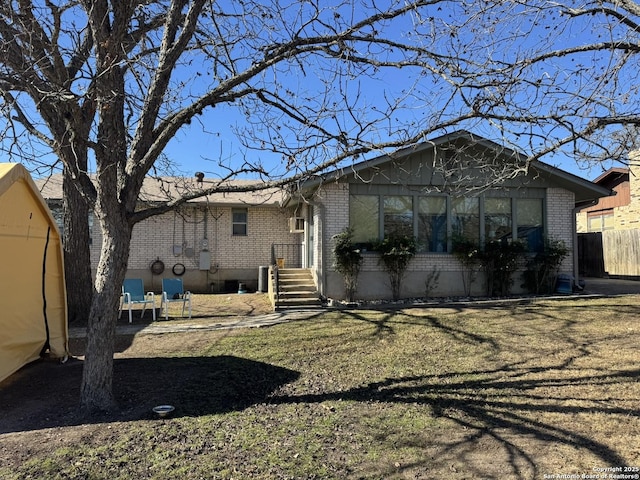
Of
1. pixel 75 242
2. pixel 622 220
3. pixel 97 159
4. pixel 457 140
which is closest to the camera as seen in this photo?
pixel 97 159

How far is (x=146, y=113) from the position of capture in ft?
15.6

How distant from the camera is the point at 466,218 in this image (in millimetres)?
12367

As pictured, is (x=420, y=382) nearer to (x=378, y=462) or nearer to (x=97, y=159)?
(x=378, y=462)

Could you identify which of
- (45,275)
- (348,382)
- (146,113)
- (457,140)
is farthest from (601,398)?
(457,140)

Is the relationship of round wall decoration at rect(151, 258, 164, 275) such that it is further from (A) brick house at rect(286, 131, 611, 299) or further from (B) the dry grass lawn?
(B) the dry grass lawn

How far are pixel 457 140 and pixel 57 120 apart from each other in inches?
369

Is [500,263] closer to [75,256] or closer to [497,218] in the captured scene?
[497,218]

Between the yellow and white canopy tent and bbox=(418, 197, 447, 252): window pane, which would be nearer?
the yellow and white canopy tent

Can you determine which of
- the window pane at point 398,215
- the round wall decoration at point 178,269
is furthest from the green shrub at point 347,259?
the round wall decoration at point 178,269

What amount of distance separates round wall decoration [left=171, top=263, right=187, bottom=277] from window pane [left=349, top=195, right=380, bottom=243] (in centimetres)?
700

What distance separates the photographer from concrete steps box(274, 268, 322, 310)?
36.6 ft

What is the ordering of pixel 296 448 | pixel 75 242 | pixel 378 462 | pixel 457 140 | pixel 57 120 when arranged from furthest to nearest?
pixel 457 140 < pixel 75 242 < pixel 57 120 < pixel 296 448 < pixel 378 462

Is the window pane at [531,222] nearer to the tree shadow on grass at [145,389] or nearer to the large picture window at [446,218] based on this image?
the large picture window at [446,218]

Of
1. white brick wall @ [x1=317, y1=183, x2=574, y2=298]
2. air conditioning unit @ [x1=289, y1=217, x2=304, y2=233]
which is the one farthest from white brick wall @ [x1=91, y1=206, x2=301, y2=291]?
white brick wall @ [x1=317, y1=183, x2=574, y2=298]
